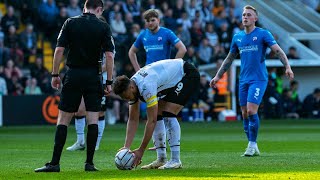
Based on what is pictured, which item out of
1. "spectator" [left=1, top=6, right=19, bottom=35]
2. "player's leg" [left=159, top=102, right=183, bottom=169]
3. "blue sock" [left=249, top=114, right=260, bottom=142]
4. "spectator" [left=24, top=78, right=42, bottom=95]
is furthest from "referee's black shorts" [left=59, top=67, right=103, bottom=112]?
"spectator" [left=1, top=6, right=19, bottom=35]

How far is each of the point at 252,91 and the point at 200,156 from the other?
1.55 m

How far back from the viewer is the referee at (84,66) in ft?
42.3

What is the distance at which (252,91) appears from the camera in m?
16.6

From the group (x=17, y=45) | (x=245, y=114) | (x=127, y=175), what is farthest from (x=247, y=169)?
(x=17, y=45)

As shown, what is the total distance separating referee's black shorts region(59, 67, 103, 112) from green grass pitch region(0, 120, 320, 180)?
2.78ft

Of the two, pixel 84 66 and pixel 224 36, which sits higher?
pixel 224 36

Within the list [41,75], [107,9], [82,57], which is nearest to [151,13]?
[82,57]

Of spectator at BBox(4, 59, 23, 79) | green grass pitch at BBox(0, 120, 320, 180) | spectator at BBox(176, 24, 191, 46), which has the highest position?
spectator at BBox(176, 24, 191, 46)

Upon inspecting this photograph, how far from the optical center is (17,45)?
102 ft

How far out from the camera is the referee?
42.3 ft

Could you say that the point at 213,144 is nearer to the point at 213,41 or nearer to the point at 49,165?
the point at 49,165

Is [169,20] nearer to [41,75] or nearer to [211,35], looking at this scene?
[211,35]

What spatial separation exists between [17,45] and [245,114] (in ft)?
50.7

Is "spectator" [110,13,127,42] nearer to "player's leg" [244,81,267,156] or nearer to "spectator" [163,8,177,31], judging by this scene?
"spectator" [163,8,177,31]
